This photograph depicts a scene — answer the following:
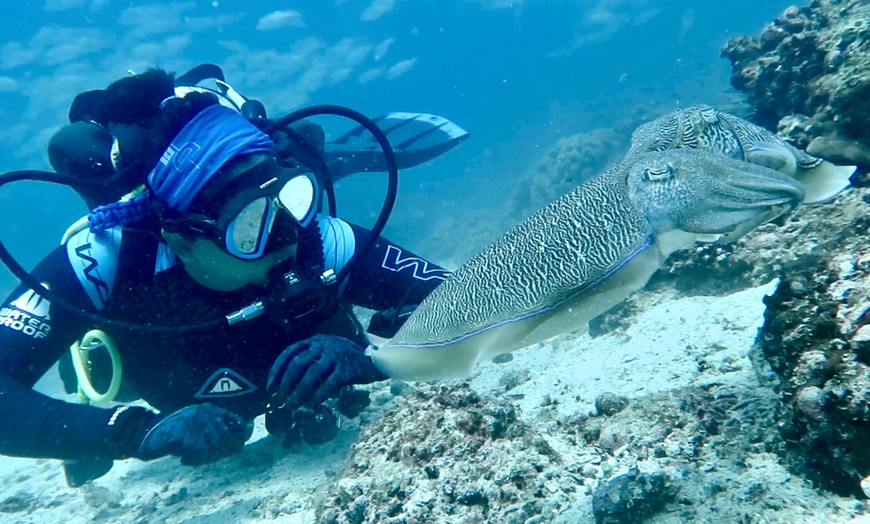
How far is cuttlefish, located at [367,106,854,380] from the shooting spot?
1.37 meters

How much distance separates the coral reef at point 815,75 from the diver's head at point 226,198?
4.25 m

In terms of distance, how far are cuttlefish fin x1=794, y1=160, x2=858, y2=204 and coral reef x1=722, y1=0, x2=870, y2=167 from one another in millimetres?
2765

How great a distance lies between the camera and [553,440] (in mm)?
2477

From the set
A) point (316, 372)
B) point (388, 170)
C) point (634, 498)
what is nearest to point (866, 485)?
point (634, 498)

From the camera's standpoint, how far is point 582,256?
4.58 feet

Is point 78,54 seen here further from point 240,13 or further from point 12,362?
point 12,362

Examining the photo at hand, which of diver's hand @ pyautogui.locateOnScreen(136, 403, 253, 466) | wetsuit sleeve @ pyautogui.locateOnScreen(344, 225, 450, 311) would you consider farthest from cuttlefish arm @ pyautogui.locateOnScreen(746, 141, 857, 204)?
diver's hand @ pyautogui.locateOnScreen(136, 403, 253, 466)

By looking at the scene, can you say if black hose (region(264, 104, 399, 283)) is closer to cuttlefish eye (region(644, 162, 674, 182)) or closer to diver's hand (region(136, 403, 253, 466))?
diver's hand (region(136, 403, 253, 466))

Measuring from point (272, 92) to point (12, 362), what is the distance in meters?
39.6

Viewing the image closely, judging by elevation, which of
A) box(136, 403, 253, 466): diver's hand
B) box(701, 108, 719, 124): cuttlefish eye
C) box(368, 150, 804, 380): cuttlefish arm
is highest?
box(701, 108, 719, 124): cuttlefish eye

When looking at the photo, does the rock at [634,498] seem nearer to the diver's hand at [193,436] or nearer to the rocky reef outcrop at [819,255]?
the rocky reef outcrop at [819,255]

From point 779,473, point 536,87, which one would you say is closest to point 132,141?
point 779,473

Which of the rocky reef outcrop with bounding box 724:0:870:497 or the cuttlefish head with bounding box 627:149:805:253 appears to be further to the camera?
the rocky reef outcrop with bounding box 724:0:870:497

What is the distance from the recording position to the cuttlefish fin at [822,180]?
5.49ft
